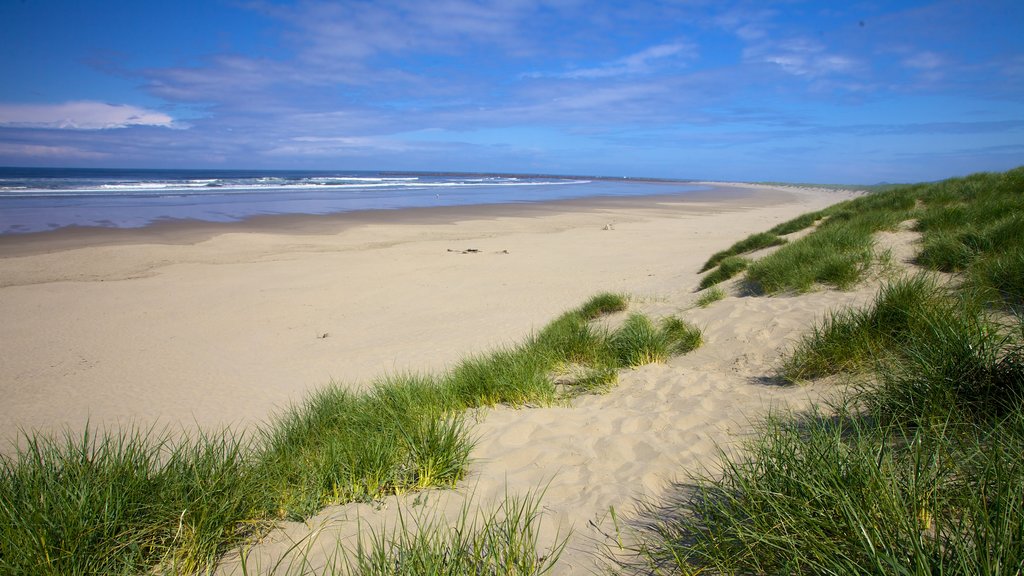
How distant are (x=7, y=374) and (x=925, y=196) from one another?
58.0ft

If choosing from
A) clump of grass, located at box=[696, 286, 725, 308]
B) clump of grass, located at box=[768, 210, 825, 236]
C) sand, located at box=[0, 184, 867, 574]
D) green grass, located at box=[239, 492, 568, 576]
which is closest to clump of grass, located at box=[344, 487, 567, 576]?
green grass, located at box=[239, 492, 568, 576]

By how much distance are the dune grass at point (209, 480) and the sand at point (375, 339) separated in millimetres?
180

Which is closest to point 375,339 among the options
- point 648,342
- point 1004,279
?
point 648,342

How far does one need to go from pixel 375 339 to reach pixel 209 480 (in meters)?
5.99

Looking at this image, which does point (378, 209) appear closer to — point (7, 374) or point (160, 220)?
point (160, 220)

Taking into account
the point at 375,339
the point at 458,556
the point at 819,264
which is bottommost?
the point at 375,339

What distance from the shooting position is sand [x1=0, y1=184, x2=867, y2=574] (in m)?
3.23

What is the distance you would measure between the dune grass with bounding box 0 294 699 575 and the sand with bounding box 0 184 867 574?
0.18 m

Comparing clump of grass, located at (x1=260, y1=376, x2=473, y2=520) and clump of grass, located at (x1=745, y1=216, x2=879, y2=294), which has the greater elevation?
clump of grass, located at (x1=745, y1=216, x2=879, y2=294)

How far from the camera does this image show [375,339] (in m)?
8.51

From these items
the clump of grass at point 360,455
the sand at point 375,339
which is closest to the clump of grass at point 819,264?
the sand at point 375,339

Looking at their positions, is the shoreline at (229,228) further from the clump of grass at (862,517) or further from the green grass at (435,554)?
the clump of grass at (862,517)

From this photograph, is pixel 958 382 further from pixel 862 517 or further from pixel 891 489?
pixel 862 517

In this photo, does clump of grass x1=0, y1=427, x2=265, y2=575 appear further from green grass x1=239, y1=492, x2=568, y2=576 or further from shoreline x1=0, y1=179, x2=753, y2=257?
shoreline x1=0, y1=179, x2=753, y2=257
